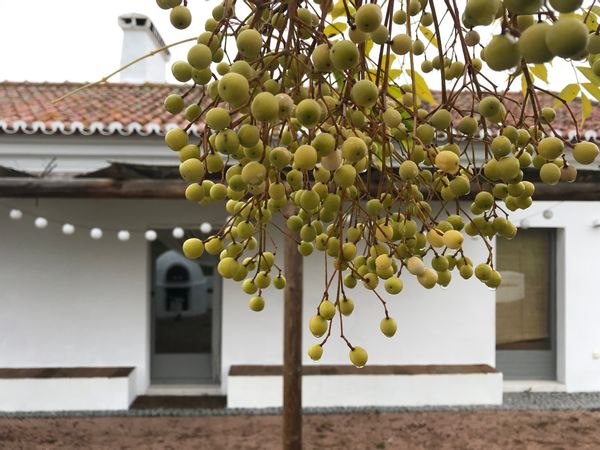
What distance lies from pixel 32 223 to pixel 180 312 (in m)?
1.75

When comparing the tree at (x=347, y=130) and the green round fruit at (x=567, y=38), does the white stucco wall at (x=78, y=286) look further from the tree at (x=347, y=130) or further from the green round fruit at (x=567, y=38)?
the green round fruit at (x=567, y=38)

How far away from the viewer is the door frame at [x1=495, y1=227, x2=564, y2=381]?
559 cm

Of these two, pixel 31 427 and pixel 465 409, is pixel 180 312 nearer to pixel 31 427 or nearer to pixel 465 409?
pixel 31 427

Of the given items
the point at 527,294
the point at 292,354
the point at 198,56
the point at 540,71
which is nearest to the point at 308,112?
the point at 198,56

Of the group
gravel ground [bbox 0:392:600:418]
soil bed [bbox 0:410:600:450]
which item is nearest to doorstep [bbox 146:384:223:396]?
gravel ground [bbox 0:392:600:418]

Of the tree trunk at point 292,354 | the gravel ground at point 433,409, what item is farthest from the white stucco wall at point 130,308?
the tree trunk at point 292,354

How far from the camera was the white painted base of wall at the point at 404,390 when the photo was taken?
194 inches

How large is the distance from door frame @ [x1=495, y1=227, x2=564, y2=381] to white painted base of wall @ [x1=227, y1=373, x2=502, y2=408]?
2.28 feet

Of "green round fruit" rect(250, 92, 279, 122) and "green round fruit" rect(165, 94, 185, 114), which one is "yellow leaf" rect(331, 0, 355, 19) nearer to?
"green round fruit" rect(165, 94, 185, 114)

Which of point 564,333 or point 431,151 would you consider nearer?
point 431,151

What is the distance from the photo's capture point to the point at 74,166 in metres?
4.83

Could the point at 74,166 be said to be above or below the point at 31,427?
above

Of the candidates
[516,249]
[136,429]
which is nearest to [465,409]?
[516,249]

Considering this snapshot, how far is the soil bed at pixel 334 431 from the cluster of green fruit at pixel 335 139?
3692 mm
